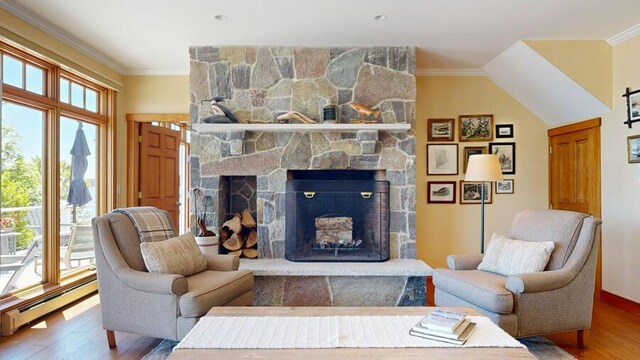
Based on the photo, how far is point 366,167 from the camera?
398 centimetres

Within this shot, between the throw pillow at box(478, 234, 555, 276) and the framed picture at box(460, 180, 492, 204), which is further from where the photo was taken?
the framed picture at box(460, 180, 492, 204)

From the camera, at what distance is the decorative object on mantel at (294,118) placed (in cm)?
382

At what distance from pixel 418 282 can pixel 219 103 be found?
8.47ft

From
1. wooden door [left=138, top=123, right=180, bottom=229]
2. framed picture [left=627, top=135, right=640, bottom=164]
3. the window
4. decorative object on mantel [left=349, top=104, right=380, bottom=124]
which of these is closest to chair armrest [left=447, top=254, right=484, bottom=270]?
decorative object on mantel [left=349, top=104, right=380, bottom=124]

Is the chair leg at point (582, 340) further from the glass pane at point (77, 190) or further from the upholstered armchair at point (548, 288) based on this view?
the glass pane at point (77, 190)

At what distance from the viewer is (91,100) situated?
14.6 feet

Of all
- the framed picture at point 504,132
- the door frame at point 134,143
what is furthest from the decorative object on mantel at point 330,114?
the framed picture at point 504,132

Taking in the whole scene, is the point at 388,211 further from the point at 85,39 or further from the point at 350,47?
the point at 85,39

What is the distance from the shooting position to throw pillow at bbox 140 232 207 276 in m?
2.69

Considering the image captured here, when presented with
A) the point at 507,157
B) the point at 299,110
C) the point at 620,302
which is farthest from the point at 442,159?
the point at 620,302

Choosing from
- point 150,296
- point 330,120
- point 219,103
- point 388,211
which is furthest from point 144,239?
point 388,211

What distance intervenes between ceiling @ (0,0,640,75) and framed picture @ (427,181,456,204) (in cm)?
147

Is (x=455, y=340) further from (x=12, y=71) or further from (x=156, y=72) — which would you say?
(x=156, y=72)

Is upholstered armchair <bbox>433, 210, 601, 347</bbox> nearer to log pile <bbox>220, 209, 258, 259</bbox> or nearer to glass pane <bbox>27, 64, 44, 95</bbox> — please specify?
log pile <bbox>220, 209, 258, 259</bbox>
